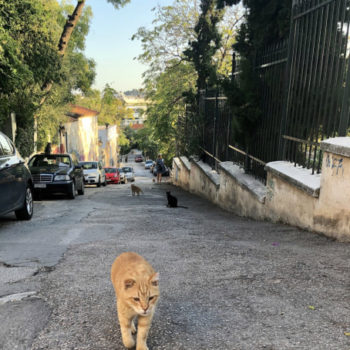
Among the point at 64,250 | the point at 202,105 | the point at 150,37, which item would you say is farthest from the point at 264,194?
the point at 150,37

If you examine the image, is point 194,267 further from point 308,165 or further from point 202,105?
point 202,105

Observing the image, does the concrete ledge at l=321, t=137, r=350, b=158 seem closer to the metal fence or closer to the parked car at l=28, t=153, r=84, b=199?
the metal fence

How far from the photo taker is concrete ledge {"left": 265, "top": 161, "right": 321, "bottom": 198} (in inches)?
189

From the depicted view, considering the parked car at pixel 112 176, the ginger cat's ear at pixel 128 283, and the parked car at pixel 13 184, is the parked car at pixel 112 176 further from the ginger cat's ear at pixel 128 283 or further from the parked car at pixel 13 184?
the ginger cat's ear at pixel 128 283

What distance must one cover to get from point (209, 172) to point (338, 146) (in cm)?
805

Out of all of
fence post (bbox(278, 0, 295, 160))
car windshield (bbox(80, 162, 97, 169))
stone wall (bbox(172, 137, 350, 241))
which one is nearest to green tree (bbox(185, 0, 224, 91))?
car windshield (bbox(80, 162, 97, 169))

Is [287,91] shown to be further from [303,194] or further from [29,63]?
[29,63]

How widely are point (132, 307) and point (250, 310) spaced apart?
1115mm

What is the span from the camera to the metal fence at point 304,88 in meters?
4.86

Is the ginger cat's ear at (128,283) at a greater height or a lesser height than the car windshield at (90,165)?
greater

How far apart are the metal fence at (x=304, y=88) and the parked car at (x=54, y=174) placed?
692cm

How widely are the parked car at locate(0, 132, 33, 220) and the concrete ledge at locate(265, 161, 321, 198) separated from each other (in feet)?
16.2

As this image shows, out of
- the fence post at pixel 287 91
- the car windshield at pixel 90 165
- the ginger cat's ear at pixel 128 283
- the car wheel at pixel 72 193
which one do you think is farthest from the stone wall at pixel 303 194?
the car windshield at pixel 90 165

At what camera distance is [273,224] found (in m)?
6.12
